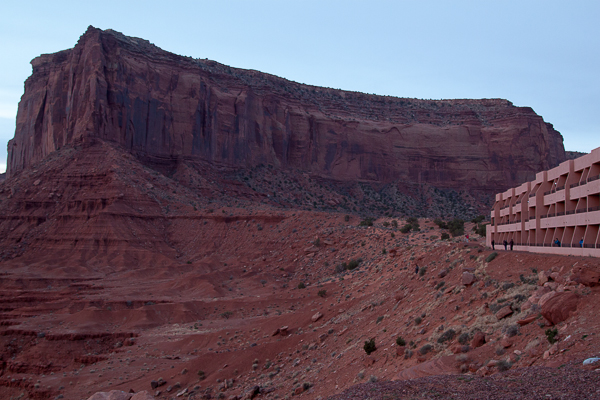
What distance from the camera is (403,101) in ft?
294

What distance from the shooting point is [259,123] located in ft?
228

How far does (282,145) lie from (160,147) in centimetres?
1916

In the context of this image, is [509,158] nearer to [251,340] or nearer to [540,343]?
[251,340]

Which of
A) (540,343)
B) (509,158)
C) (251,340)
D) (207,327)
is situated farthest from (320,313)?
(509,158)

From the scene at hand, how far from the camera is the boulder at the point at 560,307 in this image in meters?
10.7

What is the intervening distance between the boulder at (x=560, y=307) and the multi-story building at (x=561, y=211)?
20.6 feet

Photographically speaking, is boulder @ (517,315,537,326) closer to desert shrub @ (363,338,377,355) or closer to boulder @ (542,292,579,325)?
boulder @ (542,292,579,325)

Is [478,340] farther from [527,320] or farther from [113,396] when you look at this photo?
[113,396]

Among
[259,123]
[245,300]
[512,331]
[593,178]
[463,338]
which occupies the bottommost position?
[245,300]

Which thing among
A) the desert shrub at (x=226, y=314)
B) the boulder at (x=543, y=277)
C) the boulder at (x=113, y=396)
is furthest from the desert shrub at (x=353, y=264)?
the boulder at (x=543, y=277)

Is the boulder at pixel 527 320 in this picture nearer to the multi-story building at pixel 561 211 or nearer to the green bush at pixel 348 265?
the multi-story building at pixel 561 211

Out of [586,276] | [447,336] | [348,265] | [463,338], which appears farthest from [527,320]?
[348,265]

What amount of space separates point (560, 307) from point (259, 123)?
6128 centimetres

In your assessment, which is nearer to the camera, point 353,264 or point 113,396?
point 113,396
